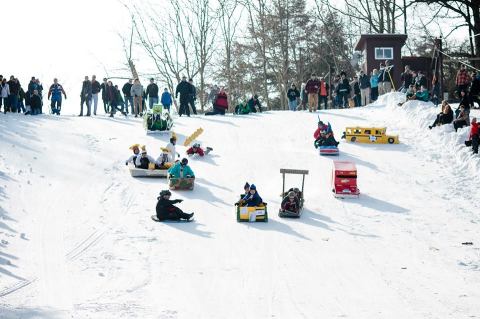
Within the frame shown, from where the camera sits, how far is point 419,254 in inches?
643

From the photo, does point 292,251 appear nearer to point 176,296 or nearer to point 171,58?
point 176,296

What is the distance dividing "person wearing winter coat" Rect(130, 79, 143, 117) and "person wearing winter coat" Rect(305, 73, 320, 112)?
23.5 ft

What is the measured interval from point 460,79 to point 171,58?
27915 mm

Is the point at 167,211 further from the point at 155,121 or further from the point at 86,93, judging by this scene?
the point at 86,93

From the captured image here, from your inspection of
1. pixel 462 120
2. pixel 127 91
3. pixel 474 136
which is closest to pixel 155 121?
pixel 127 91

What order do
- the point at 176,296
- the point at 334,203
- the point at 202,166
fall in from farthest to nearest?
1. the point at 202,166
2. the point at 334,203
3. the point at 176,296

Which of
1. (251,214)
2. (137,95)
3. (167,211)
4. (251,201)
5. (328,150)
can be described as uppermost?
(137,95)

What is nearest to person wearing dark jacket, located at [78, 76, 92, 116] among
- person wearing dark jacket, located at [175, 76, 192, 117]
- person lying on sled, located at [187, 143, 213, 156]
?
person wearing dark jacket, located at [175, 76, 192, 117]

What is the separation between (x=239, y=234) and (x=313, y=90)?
52.5 feet

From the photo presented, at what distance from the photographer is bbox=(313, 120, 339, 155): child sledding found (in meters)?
25.2

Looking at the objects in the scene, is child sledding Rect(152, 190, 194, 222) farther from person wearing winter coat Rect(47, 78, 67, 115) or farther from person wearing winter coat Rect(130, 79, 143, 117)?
person wearing winter coat Rect(47, 78, 67, 115)

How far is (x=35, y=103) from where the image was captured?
32750mm

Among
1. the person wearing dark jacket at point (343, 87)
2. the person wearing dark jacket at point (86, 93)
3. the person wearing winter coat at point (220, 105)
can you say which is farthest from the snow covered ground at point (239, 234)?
the person wearing dark jacket at point (343, 87)

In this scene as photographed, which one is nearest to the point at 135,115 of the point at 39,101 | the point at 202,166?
the point at 39,101
